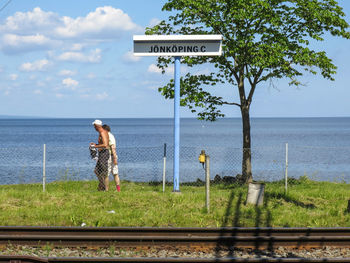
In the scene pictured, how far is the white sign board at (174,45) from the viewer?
15.9m

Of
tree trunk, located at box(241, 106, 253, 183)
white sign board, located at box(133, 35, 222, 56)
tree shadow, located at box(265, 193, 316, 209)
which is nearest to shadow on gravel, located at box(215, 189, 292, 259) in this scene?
tree shadow, located at box(265, 193, 316, 209)

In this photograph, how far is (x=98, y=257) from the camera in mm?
8844

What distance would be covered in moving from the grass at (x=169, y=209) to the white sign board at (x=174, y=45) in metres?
4.54

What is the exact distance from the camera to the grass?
12141 millimetres

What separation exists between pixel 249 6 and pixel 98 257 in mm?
13343

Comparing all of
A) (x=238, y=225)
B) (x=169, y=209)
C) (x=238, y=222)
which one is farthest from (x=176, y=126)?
(x=238, y=225)

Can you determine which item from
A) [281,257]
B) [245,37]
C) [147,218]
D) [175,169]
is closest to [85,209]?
[147,218]

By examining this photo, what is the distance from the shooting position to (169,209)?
13.2 meters

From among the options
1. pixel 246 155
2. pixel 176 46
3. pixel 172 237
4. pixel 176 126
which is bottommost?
pixel 172 237

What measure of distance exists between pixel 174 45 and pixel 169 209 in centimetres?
561

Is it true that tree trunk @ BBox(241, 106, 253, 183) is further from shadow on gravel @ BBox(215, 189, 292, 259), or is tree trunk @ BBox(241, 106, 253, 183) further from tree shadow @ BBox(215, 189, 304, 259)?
shadow on gravel @ BBox(215, 189, 292, 259)

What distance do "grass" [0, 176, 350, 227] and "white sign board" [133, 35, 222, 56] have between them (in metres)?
4.54

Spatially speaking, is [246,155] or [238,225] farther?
[246,155]

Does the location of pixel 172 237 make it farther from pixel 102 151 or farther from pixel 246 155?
pixel 246 155
